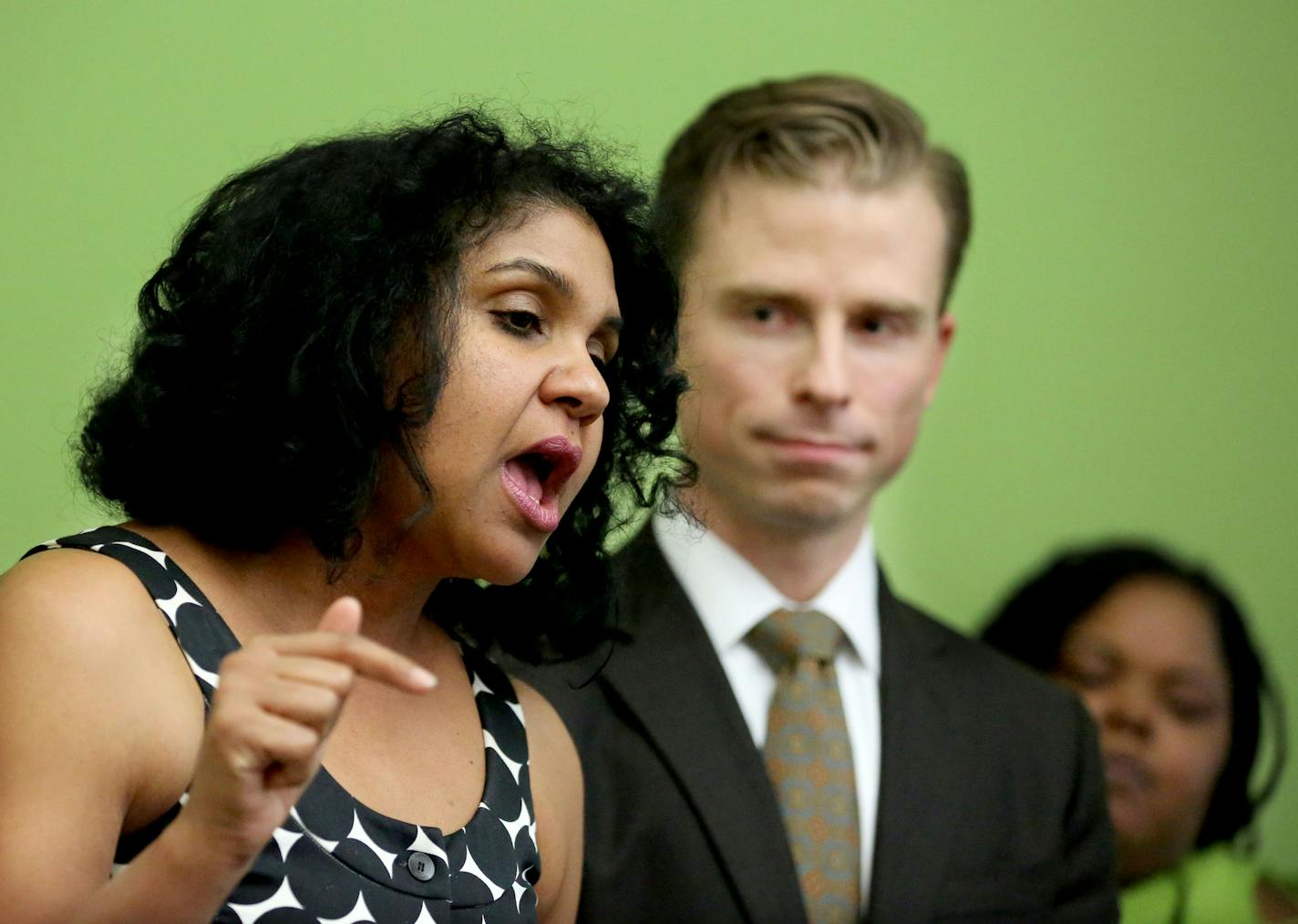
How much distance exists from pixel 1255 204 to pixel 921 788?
1296 millimetres

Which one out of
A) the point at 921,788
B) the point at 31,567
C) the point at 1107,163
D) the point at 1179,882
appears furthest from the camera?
the point at 1107,163

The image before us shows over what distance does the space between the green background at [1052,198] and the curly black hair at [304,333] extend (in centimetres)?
75

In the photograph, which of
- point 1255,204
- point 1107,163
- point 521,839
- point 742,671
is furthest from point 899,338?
point 1255,204

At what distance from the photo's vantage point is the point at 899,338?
5.24ft

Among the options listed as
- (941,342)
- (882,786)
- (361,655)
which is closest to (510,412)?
(361,655)

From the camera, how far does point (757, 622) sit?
1.50 metres

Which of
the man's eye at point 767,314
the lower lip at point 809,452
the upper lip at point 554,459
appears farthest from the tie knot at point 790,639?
the upper lip at point 554,459

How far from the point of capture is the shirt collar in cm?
150

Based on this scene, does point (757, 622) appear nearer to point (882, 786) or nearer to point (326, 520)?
point (882, 786)

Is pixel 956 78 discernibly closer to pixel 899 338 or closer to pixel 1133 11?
pixel 1133 11

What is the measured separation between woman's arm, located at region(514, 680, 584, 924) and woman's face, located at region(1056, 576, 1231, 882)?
0.86 metres

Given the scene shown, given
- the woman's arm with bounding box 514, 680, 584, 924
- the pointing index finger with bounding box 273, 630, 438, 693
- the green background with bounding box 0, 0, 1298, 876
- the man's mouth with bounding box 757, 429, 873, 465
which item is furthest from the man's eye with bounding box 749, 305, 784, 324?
the pointing index finger with bounding box 273, 630, 438, 693

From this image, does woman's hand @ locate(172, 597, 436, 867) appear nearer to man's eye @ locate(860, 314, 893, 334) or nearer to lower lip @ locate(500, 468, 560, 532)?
lower lip @ locate(500, 468, 560, 532)

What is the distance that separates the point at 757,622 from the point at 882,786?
7.2 inches
